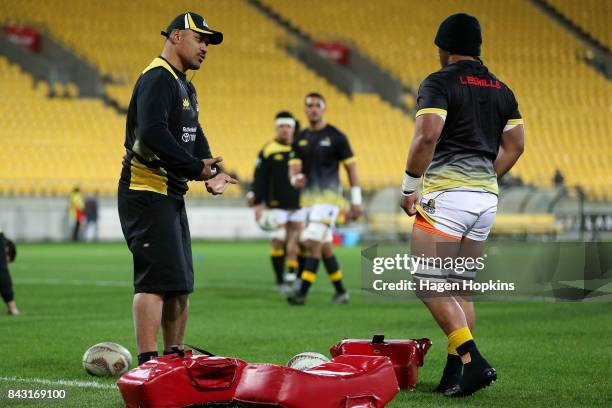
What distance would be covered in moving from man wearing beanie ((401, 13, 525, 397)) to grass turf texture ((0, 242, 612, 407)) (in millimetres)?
482

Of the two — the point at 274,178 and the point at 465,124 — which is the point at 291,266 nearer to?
the point at 274,178

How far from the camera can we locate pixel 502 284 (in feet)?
33.7

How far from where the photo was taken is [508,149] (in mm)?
7031

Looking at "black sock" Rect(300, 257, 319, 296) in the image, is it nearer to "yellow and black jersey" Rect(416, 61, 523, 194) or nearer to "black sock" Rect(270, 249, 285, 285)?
"black sock" Rect(270, 249, 285, 285)

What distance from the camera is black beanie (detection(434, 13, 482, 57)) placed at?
6.63 metres

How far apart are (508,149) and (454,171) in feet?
1.81

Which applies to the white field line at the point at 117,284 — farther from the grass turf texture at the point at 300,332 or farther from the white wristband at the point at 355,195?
the white wristband at the point at 355,195

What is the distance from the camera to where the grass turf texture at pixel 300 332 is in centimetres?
677

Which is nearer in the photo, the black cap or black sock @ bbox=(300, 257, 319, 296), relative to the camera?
Answer: the black cap

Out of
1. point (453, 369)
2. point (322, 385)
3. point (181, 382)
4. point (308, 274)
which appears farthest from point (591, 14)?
point (181, 382)

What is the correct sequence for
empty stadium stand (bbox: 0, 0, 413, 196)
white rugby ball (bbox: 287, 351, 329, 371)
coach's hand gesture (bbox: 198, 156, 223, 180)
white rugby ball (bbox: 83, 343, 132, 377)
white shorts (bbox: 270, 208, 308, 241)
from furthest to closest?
empty stadium stand (bbox: 0, 0, 413, 196), white shorts (bbox: 270, 208, 308, 241), white rugby ball (bbox: 83, 343, 132, 377), white rugby ball (bbox: 287, 351, 329, 371), coach's hand gesture (bbox: 198, 156, 223, 180)

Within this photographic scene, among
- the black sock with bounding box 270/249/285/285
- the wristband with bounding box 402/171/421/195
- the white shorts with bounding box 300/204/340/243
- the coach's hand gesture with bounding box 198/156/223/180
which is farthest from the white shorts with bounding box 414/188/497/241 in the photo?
the black sock with bounding box 270/249/285/285

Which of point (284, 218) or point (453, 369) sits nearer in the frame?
point (453, 369)

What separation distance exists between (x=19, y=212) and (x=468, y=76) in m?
26.9
